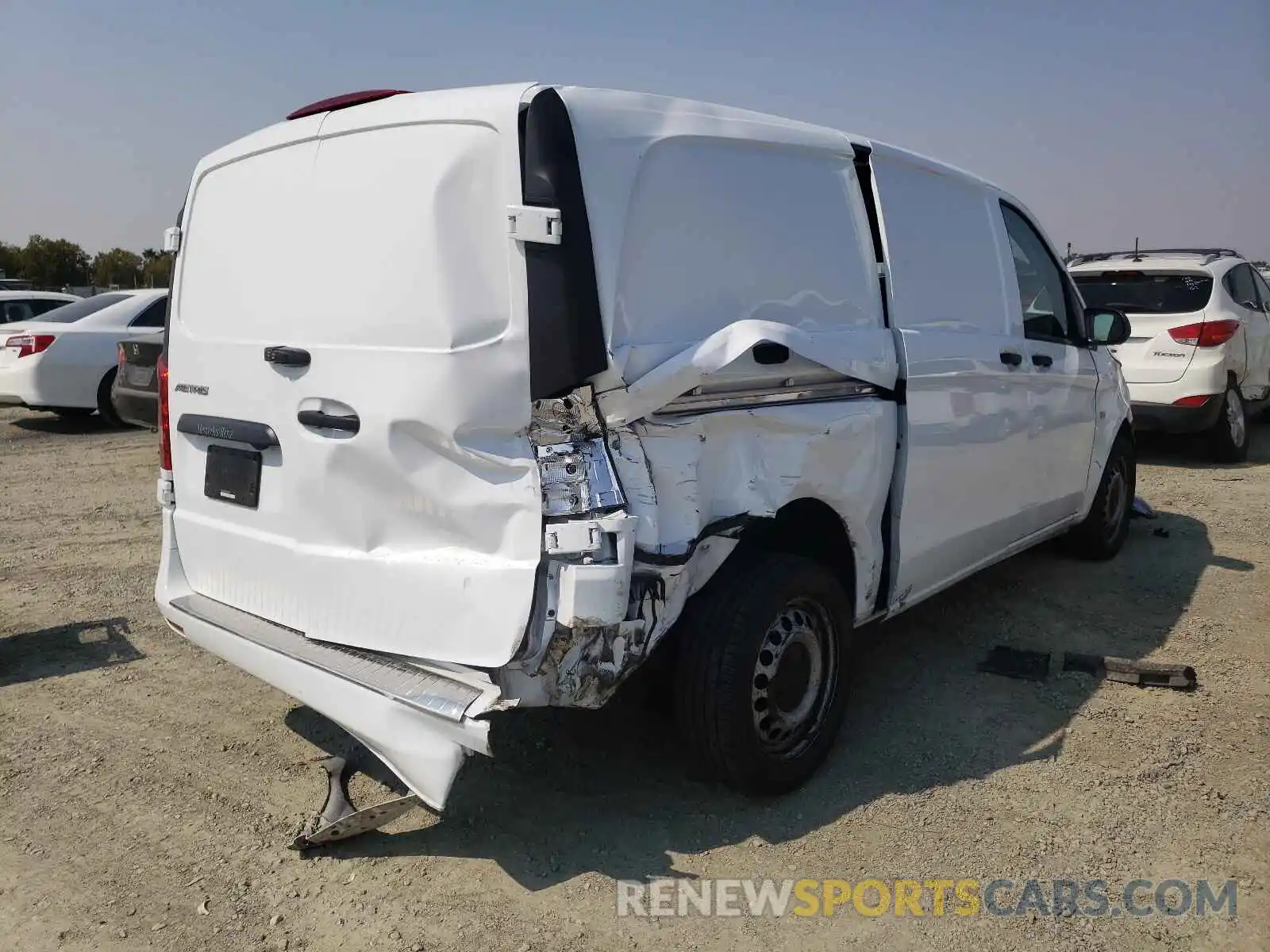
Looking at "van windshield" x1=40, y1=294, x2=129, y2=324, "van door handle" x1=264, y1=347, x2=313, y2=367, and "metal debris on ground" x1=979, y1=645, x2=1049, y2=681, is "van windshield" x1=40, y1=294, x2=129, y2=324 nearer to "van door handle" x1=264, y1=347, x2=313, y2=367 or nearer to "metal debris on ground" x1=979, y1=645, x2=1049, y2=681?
"van door handle" x1=264, y1=347, x2=313, y2=367

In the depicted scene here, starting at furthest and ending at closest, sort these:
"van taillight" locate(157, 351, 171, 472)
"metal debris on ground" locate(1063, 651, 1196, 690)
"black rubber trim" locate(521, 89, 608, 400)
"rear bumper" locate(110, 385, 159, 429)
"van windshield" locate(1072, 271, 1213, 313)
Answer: "rear bumper" locate(110, 385, 159, 429) < "van windshield" locate(1072, 271, 1213, 313) < "metal debris on ground" locate(1063, 651, 1196, 690) < "van taillight" locate(157, 351, 171, 472) < "black rubber trim" locate(521, 89, 608, 400)

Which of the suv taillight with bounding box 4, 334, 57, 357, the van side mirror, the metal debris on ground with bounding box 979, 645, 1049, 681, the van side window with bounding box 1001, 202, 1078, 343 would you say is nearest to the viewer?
the metal debris on ground with bounding box 979, 645, 1049, 681

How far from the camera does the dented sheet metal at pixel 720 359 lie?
8.52ft

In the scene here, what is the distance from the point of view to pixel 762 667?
10.2 feet

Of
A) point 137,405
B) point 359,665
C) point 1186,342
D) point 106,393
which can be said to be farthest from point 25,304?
point 1186,342

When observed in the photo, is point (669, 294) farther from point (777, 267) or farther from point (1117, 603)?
point (1117, 603)

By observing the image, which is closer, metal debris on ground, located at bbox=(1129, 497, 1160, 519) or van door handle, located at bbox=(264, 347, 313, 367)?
van door handle, located at bbox=(264, 347, 313, 367)

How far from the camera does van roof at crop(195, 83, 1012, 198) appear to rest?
2.62 meters

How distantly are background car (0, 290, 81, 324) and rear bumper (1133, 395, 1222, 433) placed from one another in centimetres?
1242

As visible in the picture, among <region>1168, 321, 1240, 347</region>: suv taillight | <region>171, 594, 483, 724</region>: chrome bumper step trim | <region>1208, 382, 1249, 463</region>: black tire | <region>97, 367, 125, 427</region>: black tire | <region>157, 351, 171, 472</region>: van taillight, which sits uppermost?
<region>1168, 321, 1240, 347</region>: suv taillight

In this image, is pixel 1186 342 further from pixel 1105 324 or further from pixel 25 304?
pixel 25 304

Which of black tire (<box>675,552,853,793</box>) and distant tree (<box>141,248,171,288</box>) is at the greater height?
distant tree (<box>141,248,171,288</box>)

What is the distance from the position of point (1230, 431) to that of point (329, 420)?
28.3ft

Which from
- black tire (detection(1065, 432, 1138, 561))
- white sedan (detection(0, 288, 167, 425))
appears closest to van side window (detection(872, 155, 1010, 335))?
black tire (detection(1065, 432, 1138, 561))
